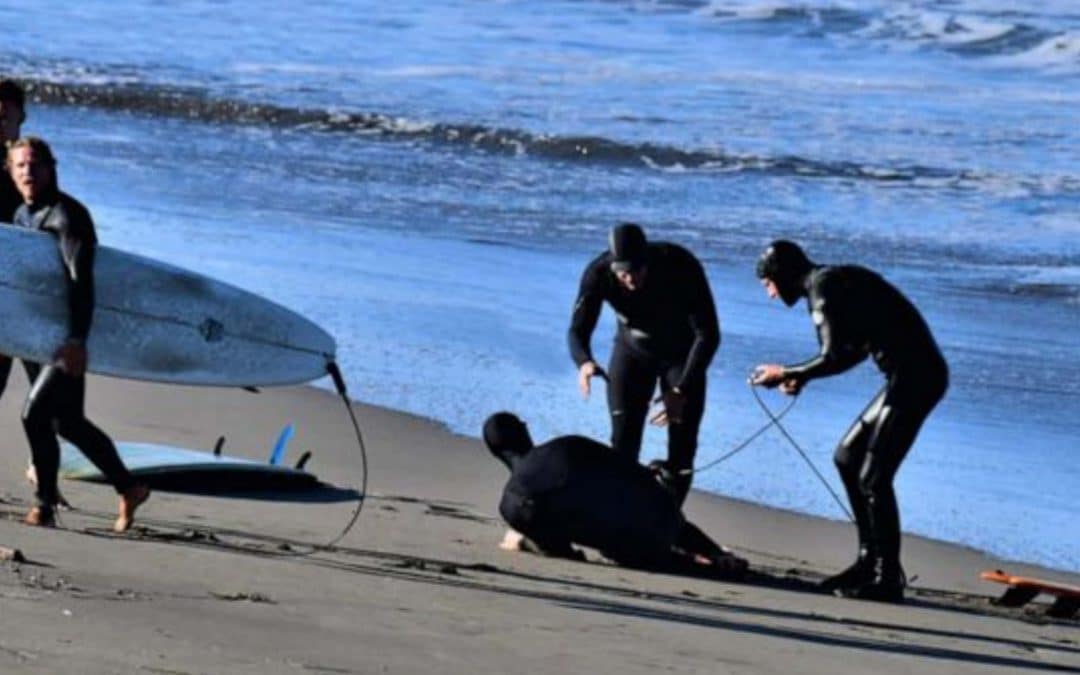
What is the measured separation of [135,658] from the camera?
6.45 m

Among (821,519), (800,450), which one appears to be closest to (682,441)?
(821,519)

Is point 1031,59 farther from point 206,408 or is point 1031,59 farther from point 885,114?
point 206,408

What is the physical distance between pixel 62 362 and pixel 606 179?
13.8m

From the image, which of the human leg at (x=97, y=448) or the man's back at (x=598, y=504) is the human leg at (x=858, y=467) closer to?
the man's back at (x=598, y=504)

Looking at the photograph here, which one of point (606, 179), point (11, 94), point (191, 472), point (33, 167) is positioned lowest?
point (606, 179)

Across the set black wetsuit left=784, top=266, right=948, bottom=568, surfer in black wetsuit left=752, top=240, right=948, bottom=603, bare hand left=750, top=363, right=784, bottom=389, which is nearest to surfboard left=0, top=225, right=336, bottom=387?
bare hand left=750, top=363, right=784, bottom=389

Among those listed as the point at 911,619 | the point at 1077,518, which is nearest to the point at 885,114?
the point at 1077,518

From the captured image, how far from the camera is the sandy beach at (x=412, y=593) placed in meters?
6.93

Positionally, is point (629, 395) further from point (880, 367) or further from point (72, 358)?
point (72, 358)

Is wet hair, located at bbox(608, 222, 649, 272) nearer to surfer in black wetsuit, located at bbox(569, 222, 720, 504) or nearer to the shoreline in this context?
surfer in black wetsuit, located at bbox(569, 222, 720, 504)

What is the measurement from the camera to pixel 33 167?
8.58 metres

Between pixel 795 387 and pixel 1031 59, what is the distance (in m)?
23.0

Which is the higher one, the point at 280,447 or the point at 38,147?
the point at 38,147

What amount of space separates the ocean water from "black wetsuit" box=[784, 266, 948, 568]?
1.05 metres
